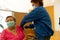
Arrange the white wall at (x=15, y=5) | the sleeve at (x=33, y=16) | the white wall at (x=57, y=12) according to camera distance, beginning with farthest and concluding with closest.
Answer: the white wall at (x=57, y=12) < the white wall at (x=15, y=5) < the sleeve at (x=33, y=16)

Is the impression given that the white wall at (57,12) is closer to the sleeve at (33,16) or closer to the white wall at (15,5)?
the white wall at (15,5)

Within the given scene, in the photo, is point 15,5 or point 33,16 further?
point 15,5

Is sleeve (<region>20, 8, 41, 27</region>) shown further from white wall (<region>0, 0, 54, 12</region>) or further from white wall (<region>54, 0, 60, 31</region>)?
white wall (<region>54, 0, 60, 31</region>)

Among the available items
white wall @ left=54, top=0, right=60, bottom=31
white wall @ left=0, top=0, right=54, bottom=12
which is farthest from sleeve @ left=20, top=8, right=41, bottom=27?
white wall @ left=54, top=0, right=60, bottom=31

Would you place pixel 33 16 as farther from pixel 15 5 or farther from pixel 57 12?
pixel 57 12

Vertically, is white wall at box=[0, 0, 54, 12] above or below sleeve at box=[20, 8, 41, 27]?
above

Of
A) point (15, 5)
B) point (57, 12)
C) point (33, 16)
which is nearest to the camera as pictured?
point (33, 16)

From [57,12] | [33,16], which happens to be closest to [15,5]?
[33,16]

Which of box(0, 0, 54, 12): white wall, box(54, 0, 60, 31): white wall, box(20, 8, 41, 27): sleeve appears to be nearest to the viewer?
box(20, 8, 41, 27): sleeve

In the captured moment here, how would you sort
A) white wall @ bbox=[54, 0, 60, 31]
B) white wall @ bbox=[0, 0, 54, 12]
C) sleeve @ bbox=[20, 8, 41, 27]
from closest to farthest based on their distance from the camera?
sleeve @ bbox=[20, 8, 41, 27] < white wall @ bbox=[0, 0, 54, 12] < white wall @ bbox=[54, 0, 60, 31]

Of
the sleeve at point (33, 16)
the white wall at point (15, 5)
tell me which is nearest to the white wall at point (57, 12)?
the white wall at point (15, 5)

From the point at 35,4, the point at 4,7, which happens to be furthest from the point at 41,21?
the point at 4,7

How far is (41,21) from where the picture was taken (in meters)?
1.59

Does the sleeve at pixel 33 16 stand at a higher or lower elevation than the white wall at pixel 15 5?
lower
